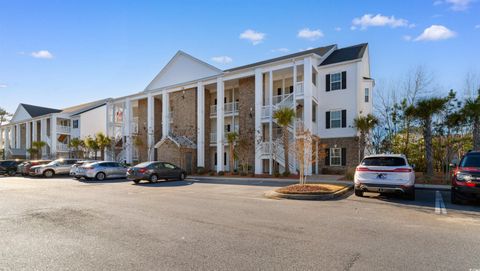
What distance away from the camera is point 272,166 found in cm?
2372

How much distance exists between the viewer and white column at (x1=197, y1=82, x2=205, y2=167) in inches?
1104

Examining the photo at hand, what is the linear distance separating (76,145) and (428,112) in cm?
3809

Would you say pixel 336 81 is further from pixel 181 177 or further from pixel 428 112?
pixel 181 177

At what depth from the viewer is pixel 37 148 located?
4578 cm

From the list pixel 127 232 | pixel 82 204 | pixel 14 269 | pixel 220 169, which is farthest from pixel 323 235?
pixel 220 169

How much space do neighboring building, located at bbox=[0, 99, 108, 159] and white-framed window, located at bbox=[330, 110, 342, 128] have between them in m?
30.0

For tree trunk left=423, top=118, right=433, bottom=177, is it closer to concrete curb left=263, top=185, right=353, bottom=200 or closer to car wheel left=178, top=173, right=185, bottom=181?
concrete curb left=263, top=185, right=353, bottom=200

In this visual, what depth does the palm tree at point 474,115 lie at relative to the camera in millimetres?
17000

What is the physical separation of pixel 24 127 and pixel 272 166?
50.8 meters

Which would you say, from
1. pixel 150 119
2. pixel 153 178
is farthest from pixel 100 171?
pixel 150 119

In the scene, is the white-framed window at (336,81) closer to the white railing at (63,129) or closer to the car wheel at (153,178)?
the car wheel at (153,178)

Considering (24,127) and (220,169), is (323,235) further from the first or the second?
(24,127)

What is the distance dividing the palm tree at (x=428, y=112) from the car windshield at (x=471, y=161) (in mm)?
7434

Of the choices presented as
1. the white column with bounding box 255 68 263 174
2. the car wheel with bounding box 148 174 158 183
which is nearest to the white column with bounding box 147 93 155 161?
the white column with bounding box 255 68 263 174
